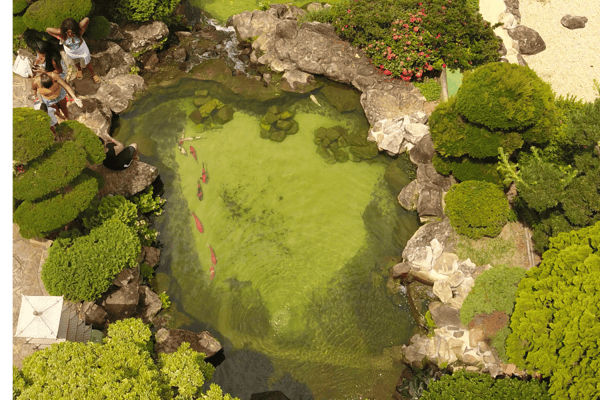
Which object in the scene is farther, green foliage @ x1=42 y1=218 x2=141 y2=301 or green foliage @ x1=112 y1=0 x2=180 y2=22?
green foliage @ x1=112 y1=0 x2=180 y2=22

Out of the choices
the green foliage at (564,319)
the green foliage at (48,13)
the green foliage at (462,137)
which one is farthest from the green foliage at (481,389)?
the green foliage at (48,13)

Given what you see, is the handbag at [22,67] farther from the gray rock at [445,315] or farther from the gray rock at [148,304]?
the gray rock at [445,315]

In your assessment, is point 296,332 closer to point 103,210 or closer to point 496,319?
point 496,319

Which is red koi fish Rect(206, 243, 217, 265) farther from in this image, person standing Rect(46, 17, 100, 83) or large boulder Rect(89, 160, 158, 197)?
person standing Rect(46, 17, 100, 83)

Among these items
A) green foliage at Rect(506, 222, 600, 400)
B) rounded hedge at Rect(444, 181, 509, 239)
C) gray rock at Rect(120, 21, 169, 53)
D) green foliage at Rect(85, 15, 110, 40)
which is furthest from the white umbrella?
rounded hedge at Rect(444, 181, 509, 239)

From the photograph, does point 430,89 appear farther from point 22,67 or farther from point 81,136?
point 22,67

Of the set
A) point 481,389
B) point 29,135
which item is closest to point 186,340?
point 29,135

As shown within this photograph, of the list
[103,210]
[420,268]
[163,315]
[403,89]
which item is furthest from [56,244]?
[403,89]
